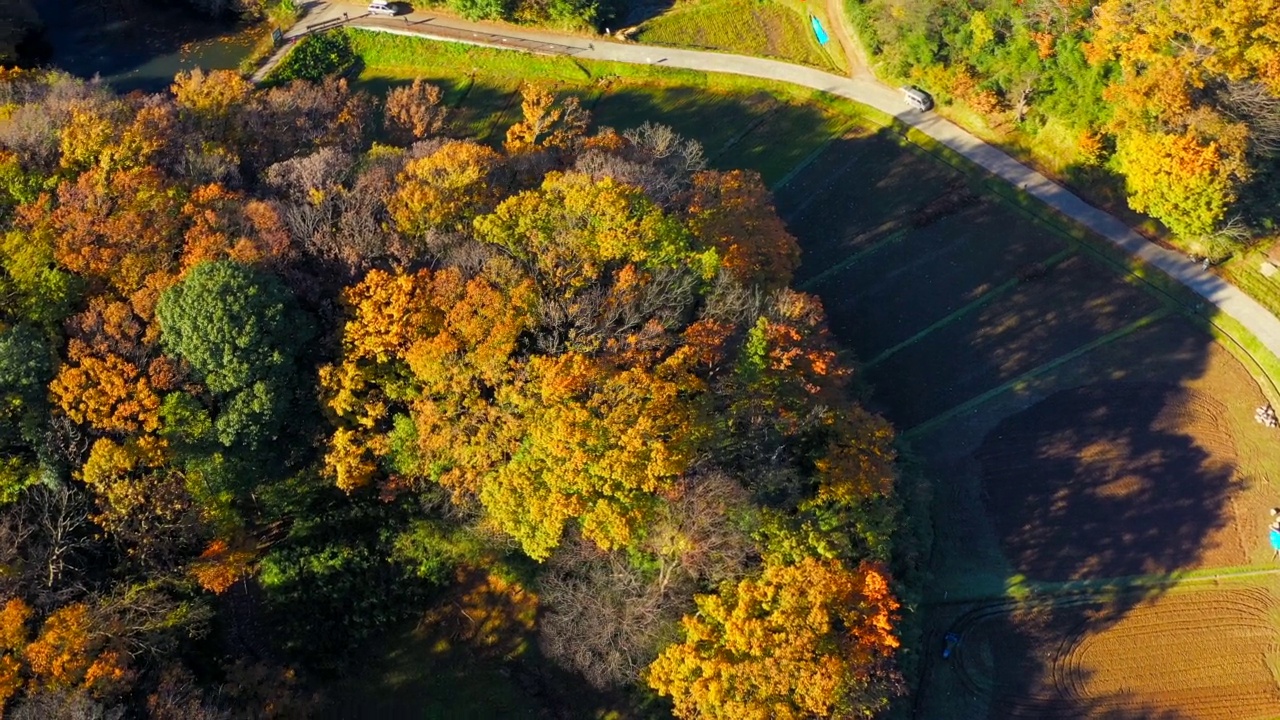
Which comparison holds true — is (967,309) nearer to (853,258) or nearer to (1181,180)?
(853,258)

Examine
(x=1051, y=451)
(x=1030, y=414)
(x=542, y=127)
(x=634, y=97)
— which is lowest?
(x=1051, y=451)

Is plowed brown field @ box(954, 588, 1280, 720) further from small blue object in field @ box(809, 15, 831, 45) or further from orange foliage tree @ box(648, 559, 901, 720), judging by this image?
small blue object in field @ box(809, 15, 831, 45)

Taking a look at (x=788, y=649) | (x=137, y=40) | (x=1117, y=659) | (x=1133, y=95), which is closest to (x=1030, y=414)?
(x=1117, y=659)

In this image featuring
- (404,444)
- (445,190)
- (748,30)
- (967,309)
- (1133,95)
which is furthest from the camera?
(748,30)

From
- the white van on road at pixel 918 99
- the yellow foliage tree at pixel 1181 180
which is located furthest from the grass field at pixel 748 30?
the yellow foliage tree at pixel 1181 180

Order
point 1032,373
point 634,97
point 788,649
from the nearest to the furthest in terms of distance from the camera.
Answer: point 788,649 → point 1032,373 → point 634,97

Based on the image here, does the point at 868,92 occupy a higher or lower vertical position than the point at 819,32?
lower

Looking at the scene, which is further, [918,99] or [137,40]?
[137,40]

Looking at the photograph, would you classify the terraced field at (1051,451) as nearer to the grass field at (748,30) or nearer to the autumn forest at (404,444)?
the autumn forest at (404,444)
